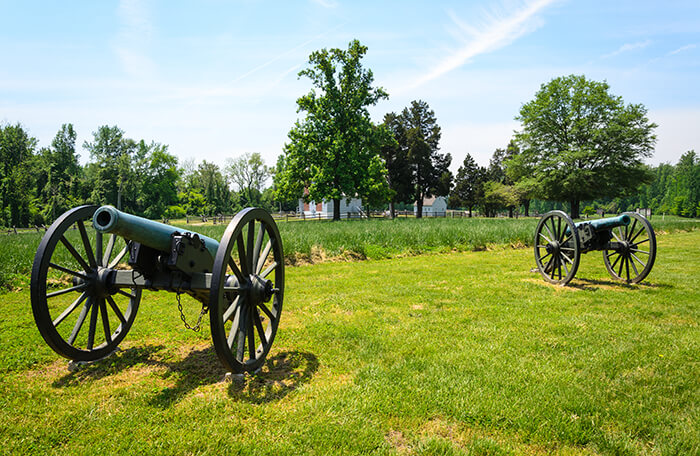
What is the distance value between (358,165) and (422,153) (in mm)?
24315

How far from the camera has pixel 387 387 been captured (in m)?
3.45

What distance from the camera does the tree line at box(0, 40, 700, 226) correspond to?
30.3m

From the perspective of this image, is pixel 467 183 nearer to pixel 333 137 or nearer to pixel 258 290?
pixel 333 137

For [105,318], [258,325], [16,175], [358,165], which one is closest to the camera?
[258,325]

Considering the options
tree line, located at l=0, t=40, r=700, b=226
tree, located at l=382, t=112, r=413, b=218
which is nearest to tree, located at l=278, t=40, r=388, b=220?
tree line, located at l=0, t=40, r=700, b=226

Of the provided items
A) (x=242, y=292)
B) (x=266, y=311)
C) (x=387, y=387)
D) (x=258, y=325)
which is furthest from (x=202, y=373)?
(x=387, y=387)

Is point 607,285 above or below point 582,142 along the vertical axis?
below

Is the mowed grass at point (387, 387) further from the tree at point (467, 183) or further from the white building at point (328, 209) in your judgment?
the tree at point (467, 183)

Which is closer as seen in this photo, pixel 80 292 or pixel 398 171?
pixel 80 292

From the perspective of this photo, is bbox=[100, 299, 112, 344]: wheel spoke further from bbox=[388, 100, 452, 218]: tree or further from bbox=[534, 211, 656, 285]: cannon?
bbox=[388, 100, 452, 218]: tree

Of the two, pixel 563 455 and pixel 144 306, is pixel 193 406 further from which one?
pixel 144 306

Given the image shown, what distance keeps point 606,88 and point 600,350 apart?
45.8 meters

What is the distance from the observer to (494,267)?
425 inches

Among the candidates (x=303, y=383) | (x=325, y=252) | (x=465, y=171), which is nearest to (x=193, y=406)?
(x=303, y=383)
